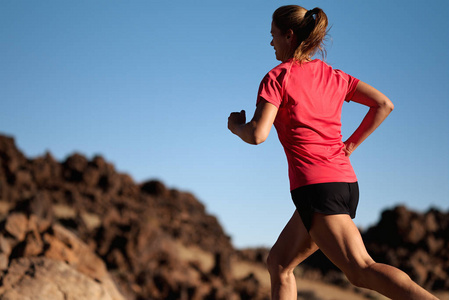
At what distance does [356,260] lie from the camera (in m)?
2.30

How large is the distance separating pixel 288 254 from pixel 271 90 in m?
0.95

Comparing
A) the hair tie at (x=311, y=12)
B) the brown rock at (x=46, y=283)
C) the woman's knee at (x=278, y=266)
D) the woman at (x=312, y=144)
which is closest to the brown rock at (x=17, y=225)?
the brown rock at (x=46, y=283)

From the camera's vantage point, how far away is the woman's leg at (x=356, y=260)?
2164mm

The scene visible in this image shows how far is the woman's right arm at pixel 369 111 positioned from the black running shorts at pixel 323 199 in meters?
0.55

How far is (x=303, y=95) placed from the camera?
97.8 inches

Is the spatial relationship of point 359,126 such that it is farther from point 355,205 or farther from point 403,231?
point 403,231

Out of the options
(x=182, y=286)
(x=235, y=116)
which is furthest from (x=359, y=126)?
(x=182, y=286)

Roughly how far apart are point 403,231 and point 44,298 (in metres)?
16.6

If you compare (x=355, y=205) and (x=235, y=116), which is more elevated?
(x=235, y=116)

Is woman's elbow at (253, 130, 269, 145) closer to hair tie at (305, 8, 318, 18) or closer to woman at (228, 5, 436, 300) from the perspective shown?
woman at (228, 5, 436, 300)

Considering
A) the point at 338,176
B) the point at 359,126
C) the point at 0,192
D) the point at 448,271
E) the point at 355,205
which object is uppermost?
the point at 0,192

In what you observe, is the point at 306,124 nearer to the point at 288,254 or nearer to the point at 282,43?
the point at 282,43

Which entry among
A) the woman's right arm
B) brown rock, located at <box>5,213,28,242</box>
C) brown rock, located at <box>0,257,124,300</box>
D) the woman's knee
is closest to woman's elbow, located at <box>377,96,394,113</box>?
the woman's right arm

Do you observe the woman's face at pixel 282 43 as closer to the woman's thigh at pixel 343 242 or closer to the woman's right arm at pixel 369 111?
the woman's right arm at pixel 369 111
